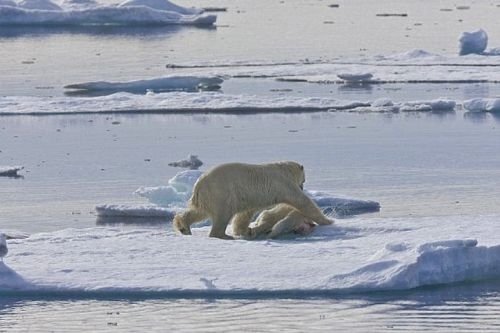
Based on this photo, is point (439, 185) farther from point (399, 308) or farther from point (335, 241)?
point (399, 308)

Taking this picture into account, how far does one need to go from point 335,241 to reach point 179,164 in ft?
22.5

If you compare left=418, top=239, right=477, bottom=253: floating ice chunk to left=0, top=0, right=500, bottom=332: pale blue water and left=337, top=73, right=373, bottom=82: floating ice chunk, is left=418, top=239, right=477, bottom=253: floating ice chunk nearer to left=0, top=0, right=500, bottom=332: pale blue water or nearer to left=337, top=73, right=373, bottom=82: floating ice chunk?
left=0, top=0, right=500, bottom=332: pale blue water

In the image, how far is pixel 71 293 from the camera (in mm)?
8844

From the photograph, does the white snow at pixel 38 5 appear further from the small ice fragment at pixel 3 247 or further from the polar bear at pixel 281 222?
the small ice fragment at pixel 3 247

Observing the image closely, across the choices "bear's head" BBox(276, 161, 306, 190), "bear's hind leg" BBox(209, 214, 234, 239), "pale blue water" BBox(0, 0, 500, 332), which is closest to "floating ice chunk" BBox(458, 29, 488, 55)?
"pale blue water" BBox(0, 0, 500, 332)

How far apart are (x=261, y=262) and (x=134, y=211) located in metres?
3.72

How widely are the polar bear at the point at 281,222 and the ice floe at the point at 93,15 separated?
3348 centimetres

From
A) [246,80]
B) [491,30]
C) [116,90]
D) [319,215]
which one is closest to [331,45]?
[491,30]

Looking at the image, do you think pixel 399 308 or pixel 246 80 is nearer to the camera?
pixel 399 308

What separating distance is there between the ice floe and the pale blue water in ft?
14.6

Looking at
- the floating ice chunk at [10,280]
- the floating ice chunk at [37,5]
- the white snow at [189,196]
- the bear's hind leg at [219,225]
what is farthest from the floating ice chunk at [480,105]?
the floating ice chunk at [37,5]

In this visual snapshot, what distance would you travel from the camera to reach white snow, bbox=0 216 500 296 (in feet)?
28.9

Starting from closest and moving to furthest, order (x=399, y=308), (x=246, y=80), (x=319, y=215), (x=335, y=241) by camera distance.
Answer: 1. (x=399, y=308)
2. (x=335, y=241)
3. (x=319, y=215)
4. (x=246, y=80)

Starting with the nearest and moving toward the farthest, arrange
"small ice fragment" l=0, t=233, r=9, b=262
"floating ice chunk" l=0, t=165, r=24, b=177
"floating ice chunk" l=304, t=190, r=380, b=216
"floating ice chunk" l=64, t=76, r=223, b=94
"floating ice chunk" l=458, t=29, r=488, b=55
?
"small ice fragment" l=0, t=233, r=9, b=262
"floating ice chunk" l=304, t=190, r=380, b=216
"floating ice chunk" l=0, t=165, r=24, b=177
"floating ice chunk" l=64, t=76, r=223, b=94
"floating ice chunk" l=458, t=29, r=488, b=55
